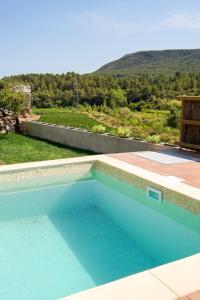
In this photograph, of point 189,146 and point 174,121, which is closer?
point 189,146

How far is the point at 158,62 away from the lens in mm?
83000

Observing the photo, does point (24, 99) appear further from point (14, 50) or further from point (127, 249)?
point (14, 50)

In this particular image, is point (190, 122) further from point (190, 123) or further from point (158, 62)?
point (158, 62)

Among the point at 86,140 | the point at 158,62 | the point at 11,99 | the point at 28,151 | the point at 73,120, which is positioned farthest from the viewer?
the point at 158,62

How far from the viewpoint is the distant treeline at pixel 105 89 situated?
44.2 meters

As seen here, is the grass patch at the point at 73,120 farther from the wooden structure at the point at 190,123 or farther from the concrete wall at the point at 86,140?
the wooden structure at the point at 190,123

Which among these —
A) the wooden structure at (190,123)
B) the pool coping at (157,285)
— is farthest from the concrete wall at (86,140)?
the pool coping at (157,285)

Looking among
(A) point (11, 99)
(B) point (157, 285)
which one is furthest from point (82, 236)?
(A) point (11, 99)

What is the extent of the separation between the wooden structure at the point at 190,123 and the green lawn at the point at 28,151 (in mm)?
3578

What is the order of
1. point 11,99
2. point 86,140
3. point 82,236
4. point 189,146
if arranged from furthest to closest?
point 11,99 → point 86,140 → point 189,146 → point 82,236

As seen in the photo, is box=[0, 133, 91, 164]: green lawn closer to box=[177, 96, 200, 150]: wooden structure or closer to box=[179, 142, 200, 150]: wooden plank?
box=[179, 142, 200, 150]: wooden plank

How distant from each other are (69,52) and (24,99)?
77.8 ft

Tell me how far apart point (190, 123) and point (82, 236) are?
449 cm

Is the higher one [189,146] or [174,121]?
[174,121]
